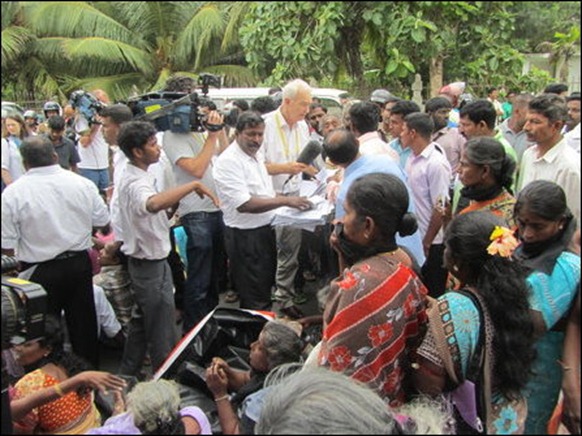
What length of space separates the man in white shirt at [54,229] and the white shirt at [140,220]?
15cm

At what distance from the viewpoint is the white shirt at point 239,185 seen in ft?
11.3

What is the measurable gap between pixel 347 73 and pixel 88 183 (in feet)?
4.58

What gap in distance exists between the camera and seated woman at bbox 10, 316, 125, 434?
2027 millimetres

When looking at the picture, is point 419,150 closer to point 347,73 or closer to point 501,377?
point 347,73

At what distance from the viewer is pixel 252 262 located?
363 cm

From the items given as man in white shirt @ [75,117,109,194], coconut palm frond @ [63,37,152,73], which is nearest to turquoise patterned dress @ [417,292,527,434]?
coconut palm frond @ [63,37,152,73]

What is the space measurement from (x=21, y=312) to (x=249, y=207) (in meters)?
2.16

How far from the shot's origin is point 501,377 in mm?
1568

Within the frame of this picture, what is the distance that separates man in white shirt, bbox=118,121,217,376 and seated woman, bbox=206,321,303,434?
2.61ft

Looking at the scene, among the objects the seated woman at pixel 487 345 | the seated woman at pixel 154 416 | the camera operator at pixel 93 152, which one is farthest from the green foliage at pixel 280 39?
the camera operator at pixel 93 152

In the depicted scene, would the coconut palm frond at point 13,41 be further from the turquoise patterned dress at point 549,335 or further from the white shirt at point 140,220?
the turquoise patterned dress at point 549,335

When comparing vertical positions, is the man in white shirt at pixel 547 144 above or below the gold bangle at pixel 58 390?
above

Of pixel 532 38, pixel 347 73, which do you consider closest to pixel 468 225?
pixel 532 38

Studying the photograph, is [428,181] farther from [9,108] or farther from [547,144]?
[9,108]
